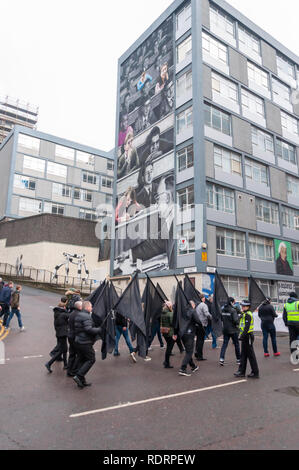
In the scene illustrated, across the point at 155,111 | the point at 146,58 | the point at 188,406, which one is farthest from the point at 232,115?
the point at 188,406

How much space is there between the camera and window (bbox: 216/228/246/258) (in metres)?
28.9

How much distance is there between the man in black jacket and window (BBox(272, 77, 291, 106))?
37.2 m

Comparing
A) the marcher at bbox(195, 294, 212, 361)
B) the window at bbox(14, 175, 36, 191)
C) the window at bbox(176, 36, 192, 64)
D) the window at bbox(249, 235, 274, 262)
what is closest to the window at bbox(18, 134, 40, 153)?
the window at bbox(14, 175, 36, 191)

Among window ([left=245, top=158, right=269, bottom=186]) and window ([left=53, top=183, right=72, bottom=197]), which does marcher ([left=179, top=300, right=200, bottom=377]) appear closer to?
window ([left=245, top=158, right=269, bottom=186])

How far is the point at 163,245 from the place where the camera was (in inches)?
1204

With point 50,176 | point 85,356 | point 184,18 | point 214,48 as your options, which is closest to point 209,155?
point 214,48

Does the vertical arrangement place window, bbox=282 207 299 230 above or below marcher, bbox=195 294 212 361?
above

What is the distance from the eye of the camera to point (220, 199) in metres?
29.7

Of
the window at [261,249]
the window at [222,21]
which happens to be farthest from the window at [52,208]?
the window at [222,21]

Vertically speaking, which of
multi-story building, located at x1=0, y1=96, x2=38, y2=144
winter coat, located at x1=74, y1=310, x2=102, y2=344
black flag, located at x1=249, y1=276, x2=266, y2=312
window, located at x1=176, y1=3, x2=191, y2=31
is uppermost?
multi-story building, located at x1=0, y1=96, x2=38, y2=144

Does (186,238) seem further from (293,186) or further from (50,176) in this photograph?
(50,176)

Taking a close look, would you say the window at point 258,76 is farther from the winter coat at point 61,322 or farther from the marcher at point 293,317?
the winter coat at point 61,322
